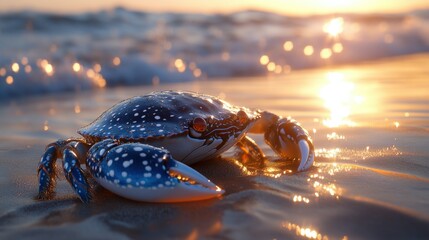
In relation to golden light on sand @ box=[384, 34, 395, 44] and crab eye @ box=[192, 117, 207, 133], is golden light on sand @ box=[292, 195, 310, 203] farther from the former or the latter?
golden light on sand @ box=[384, 34, 395, 44]

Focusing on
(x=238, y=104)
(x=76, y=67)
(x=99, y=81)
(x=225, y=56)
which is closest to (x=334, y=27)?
(x=225, y=56)

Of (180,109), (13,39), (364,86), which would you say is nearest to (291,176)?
(180,109)

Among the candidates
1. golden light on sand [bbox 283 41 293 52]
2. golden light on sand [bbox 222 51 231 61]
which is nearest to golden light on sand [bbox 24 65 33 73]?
golden light on sand [bbox 222 51 231 61]

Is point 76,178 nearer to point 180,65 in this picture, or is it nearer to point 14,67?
point 14,67

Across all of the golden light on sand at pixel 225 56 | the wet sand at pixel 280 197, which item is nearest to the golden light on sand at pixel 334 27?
the golden light on sand at pixel 225 56

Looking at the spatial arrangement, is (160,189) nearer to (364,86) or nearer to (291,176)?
(291,176)

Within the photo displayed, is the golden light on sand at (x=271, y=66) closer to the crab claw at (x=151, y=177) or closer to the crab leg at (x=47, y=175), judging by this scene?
the crab leg at (x=47, y=175)
